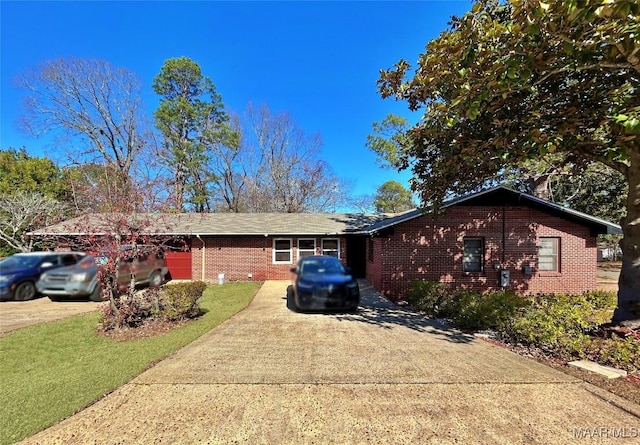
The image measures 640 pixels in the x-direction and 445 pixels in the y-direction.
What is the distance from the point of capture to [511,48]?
13.9 ft

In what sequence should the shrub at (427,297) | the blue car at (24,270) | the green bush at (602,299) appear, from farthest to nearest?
1. the green bush at (602,299)
2. the shrub at (427,297)
3. the blue car at (24,270)

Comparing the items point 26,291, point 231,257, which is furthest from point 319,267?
point 231,257

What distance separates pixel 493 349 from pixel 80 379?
7170 mm

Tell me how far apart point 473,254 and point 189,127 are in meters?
22.4

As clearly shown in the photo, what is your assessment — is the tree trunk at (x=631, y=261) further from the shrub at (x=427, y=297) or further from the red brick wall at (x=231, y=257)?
the red brick wall at (x=231, y=257)

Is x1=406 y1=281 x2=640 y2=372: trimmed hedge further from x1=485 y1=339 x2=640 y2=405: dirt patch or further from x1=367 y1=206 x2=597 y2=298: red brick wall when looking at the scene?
x1=367 y1=206 x2=597 y2=298: red brick wall

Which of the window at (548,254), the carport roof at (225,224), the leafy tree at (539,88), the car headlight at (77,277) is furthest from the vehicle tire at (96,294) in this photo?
the window at (548,254)

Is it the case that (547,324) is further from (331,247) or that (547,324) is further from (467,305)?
(331,247)

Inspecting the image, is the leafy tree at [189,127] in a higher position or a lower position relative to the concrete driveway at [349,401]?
higher

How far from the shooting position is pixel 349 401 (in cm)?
372

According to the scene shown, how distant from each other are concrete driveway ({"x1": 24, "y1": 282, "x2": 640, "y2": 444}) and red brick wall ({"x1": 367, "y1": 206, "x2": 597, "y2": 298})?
538cm

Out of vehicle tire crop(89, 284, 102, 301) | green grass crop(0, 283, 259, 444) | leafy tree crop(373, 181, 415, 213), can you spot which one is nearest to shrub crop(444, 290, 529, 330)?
green grass crop(0, 283, 259, 444)

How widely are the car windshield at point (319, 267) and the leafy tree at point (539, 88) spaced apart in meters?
3.17

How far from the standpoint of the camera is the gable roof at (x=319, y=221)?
20.1 feet
